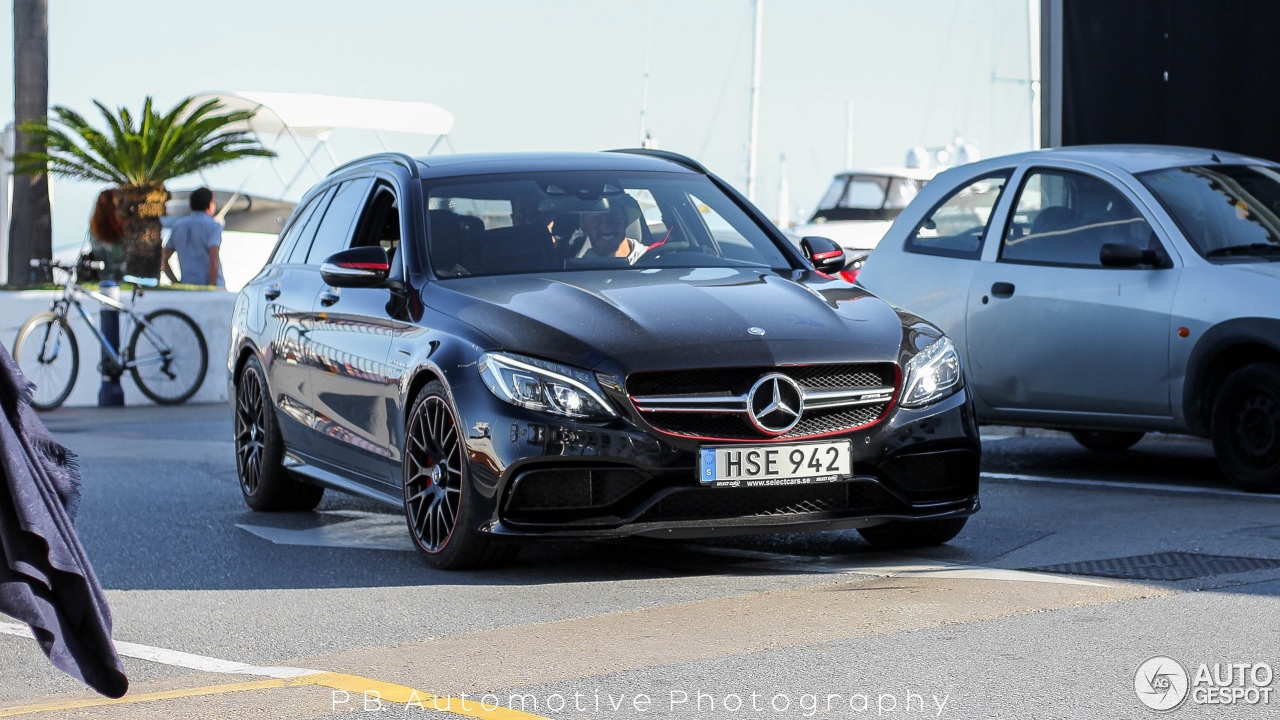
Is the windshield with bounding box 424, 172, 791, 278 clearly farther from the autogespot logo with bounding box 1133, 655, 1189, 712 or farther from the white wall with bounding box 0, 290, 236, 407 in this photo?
the white wall with bounding box 0, 290, 236, 407

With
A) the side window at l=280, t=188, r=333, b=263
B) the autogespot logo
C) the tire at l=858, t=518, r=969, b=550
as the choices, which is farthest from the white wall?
the autogespot logo

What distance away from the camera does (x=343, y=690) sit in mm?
5152

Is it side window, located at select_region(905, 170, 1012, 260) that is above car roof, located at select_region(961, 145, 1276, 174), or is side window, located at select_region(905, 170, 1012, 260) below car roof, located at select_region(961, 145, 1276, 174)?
below

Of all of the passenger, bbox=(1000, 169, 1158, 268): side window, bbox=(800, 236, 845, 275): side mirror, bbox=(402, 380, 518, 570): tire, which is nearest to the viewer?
bbox=(402, 380, 518, 570): tire

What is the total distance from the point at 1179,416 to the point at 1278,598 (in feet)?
10.0

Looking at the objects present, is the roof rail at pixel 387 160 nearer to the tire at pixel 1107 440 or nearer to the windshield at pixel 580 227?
the windshield at pixel 580 227

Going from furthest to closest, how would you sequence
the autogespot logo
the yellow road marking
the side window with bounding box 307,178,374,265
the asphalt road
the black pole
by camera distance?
the black pole → the side window with bounding box 307,178,374,265 → the asphalt road → the yellow road marking → the autogespot logo

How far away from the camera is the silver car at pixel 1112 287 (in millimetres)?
8805

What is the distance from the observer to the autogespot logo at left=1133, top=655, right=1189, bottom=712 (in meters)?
4.73

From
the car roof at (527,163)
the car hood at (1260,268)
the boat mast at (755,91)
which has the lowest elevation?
Result: the car hood at (1260,268)

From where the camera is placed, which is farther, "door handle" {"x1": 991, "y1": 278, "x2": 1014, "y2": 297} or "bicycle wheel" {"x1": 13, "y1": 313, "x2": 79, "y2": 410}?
"bicycle wheel" {"x1": 13, "y1": 313, "x2": 79, "y2": 410}

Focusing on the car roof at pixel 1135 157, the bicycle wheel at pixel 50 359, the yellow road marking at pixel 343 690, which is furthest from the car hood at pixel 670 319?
the bicycle wheel at pixel 50 359

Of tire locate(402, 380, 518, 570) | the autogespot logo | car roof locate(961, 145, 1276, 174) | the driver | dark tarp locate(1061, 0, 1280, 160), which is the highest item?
dark tarp locate(1061, 0, 1280, 160)

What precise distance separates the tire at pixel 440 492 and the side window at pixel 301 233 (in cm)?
225
